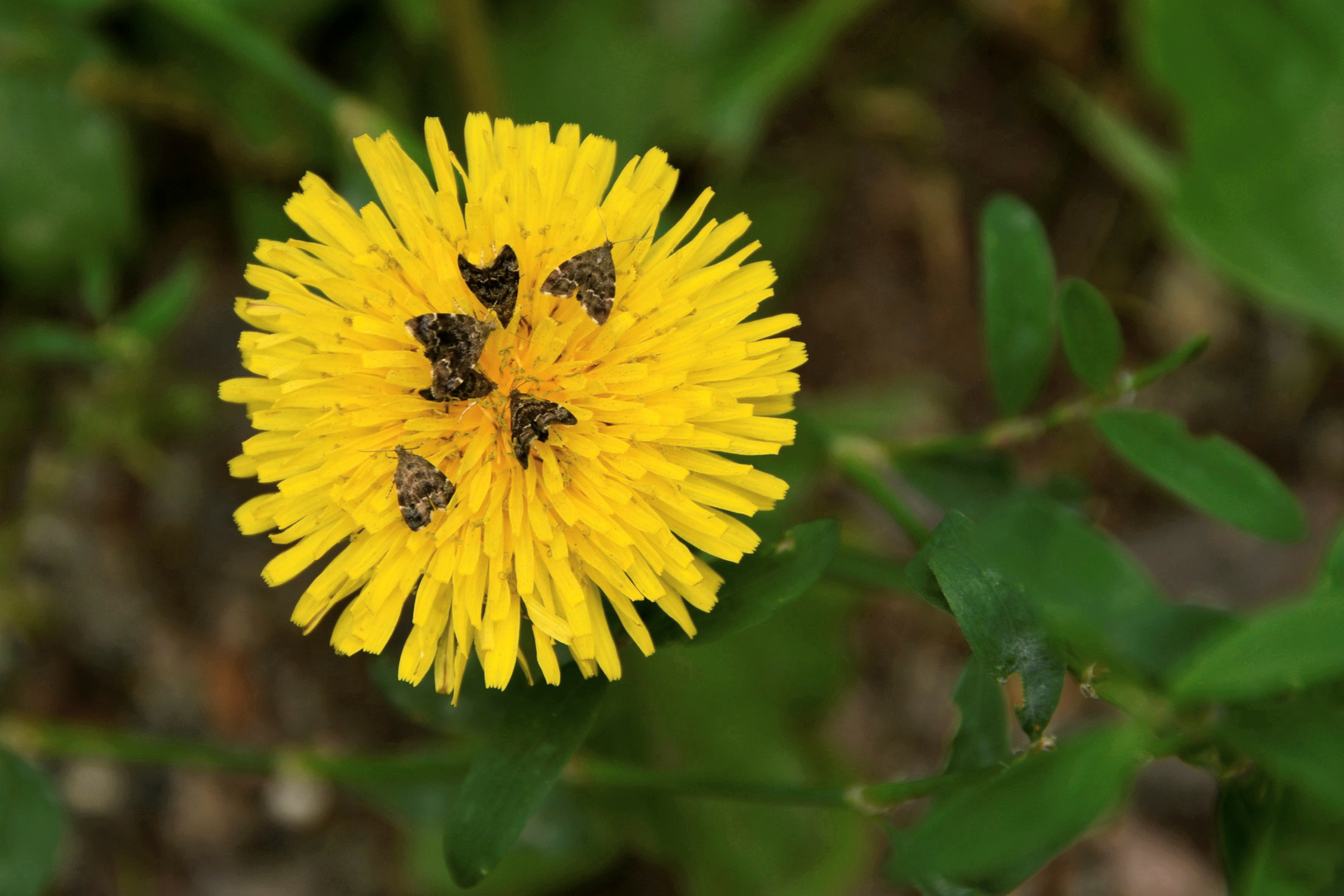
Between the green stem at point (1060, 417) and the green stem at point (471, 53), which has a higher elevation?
the green stem at point (471, 53)

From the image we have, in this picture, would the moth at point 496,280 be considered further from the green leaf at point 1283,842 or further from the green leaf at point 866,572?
the green leaf at point 1283,842

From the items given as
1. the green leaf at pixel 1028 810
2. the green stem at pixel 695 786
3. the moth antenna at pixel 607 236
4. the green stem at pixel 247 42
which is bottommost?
the green stem at pixel 695 786

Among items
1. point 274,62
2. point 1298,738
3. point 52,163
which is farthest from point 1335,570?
point 52,163

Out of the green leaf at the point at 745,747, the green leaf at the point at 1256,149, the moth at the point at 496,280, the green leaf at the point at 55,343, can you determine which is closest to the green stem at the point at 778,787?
the green leaf at the point at 745,747

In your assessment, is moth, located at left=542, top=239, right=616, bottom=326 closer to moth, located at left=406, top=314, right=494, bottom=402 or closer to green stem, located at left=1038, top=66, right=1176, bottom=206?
moth, located at left=406, top=314, right=494, bottom=402

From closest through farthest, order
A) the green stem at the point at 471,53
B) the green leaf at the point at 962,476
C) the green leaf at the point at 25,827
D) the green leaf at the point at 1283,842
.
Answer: the green leaf at the point at 1283,842 → the green leaf at the point at 25,827 → the green leaf at the point at 962,476 → the green stem at the point at 471,53

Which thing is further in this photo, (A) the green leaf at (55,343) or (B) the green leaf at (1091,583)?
(A) the green leaf at (55,343)

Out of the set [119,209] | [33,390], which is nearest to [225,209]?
[119,209]
